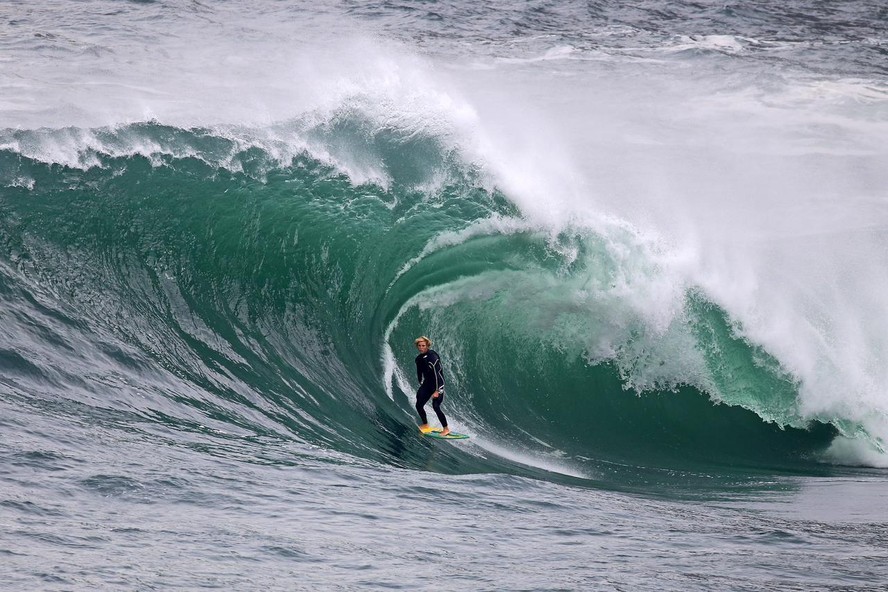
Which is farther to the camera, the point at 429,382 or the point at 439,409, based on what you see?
the point at 429,382

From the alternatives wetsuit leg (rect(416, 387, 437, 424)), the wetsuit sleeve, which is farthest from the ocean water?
the wetsuit sleeve

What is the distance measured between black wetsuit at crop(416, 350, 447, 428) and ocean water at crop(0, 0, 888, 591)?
30 cm

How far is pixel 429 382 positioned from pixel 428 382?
1 cm

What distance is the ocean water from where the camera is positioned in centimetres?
714

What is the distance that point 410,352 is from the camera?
42.3ft

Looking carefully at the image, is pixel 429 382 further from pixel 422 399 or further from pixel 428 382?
pixel 422 399

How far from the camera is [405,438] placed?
35.8ft

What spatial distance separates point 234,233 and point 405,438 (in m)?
4.83

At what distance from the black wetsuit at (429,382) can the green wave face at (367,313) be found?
0.35 meters

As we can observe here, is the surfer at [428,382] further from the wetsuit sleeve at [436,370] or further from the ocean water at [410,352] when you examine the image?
the ocean water at [410,352]

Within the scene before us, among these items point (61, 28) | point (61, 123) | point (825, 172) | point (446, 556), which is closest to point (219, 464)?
point (446, 556)

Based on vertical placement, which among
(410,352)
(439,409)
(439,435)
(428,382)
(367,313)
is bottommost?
(439,435)

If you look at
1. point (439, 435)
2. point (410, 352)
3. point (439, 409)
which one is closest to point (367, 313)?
point (410, 352)

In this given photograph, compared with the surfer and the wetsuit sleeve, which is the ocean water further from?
the wetsuit sleeve
